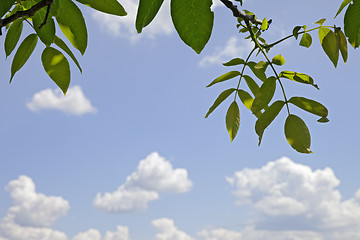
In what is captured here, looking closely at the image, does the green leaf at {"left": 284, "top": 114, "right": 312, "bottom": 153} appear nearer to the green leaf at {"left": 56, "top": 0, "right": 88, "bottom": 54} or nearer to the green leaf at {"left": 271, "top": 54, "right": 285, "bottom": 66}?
the green leaf at {"left": 271, "top": 54, "right": 285, "bottom": 66}

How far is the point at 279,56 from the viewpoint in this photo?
94 centimetres

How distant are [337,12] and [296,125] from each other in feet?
0.79

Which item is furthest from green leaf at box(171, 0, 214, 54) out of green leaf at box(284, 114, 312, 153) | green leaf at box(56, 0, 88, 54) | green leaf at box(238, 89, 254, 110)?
green leaf at box(238, 89, 254, 110)

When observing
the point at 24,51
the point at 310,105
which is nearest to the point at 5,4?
the point at 24,51

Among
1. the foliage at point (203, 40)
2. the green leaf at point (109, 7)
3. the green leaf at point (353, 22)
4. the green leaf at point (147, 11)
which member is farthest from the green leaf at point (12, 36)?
the green leaf at point (353, 22)

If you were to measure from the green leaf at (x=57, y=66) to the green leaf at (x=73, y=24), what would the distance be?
7 cm

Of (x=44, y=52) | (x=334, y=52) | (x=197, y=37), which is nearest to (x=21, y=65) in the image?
(x=44, y=52)

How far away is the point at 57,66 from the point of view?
2.59 feet

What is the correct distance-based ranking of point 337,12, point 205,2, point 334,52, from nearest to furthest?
1. point 205,2
2. point 337,12
3. point 334,52

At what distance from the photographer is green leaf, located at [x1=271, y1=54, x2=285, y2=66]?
0.94m

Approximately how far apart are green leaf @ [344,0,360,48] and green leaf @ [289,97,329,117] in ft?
0.55

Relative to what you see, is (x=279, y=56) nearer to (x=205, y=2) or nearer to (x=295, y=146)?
(x=295, y=146)

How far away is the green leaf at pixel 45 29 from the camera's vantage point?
74 centimetres

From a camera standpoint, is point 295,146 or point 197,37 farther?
point 295,146
